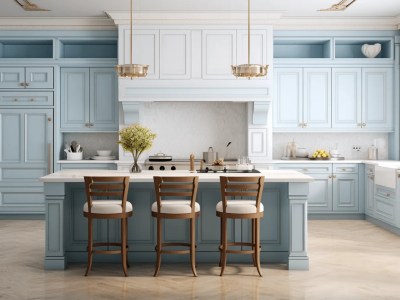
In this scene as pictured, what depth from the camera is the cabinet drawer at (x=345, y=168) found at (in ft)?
27.5

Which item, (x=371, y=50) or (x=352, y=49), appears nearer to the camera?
(x=371, y=50)

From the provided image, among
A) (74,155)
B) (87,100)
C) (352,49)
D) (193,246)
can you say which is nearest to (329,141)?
(352,49)

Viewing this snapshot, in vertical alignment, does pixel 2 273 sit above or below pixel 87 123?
below

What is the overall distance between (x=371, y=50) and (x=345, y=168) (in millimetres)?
1872

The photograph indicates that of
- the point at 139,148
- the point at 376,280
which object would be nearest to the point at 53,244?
the point at 139,148

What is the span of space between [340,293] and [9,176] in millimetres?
5594

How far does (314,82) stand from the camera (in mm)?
8555

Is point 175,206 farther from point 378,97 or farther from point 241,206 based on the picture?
point 378,97

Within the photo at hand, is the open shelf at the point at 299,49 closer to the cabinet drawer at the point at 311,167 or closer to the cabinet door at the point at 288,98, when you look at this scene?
the cabinet door at the point at 288,98

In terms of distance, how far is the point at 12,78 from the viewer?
8.35m

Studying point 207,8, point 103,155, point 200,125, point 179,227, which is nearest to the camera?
point 179,227

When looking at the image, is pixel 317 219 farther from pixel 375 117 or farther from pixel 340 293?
pixel 340 293

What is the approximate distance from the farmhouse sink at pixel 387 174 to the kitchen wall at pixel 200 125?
2.02 meters

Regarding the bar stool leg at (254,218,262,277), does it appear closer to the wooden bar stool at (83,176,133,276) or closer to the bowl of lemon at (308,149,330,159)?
the wooden bar stool at (83,176,133,276)
